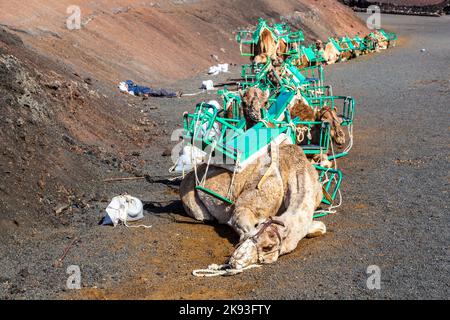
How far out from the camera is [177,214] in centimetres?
819

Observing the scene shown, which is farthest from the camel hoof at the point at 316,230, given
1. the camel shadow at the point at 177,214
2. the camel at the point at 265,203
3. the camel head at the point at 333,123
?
the camel head at the point at 333,123

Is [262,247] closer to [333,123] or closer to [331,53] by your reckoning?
[333,123]

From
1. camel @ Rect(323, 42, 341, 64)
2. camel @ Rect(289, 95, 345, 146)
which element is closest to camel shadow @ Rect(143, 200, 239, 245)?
camel @ Rect(289, 95, 345, 146)

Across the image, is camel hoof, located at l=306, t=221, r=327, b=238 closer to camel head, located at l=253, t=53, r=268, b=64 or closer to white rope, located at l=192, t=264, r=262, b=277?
white rope, located at l=192, t=264, r=262, b=277

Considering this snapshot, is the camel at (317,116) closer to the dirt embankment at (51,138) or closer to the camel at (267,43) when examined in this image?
the dirt embankment at (51,138)

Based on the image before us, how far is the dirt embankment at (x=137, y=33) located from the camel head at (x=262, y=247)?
11.6 metres

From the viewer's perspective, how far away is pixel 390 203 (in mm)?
8555

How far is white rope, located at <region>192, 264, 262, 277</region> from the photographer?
20.6ft

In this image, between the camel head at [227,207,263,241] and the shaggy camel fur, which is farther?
the shaggy camel fur

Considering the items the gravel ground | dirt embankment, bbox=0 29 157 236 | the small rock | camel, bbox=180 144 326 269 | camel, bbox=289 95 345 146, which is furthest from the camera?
the small rock

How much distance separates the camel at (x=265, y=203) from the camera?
6.60 m

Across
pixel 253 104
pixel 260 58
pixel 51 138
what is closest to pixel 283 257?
pixel 253 104
